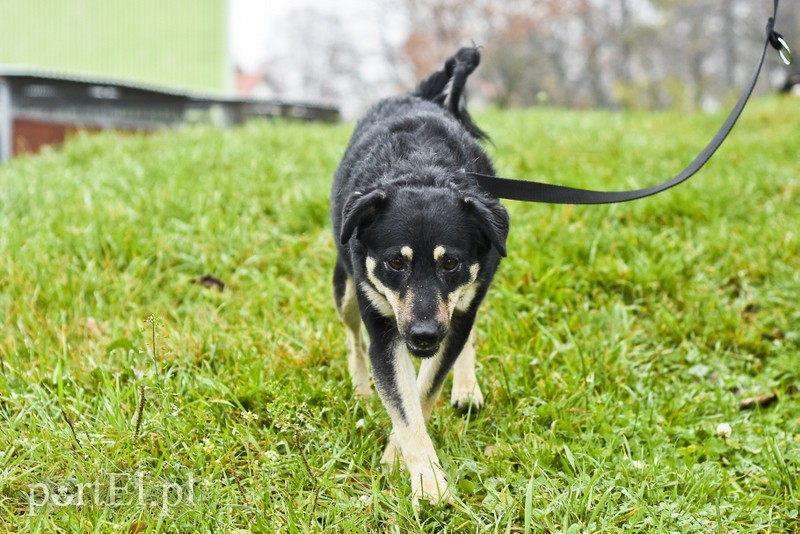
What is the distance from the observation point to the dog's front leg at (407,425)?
261 centimetres

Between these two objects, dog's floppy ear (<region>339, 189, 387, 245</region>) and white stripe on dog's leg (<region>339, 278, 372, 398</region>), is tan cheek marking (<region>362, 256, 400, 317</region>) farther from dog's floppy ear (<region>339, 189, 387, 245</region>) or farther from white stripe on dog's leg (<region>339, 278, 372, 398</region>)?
white stripe on dog's leg (<region>339, 278, 372, 398</region>)

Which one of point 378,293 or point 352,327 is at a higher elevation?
point 378,293

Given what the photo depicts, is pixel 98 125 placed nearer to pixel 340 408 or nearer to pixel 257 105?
pixel 257 105

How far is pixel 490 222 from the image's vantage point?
265cm

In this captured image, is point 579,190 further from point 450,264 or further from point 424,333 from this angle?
point 424,333

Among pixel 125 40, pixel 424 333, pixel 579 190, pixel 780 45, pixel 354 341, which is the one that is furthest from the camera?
pixel 125 40

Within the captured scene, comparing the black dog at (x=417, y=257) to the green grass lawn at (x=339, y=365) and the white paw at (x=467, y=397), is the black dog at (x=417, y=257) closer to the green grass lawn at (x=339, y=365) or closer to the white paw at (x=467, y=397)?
the white paw at (x=467, y=397)

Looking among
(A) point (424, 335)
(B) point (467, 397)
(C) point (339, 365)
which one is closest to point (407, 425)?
(A) point (424, 335)

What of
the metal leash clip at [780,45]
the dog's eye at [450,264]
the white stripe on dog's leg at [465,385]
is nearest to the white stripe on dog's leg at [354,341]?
the white stripe on dog's leg at [465,385]

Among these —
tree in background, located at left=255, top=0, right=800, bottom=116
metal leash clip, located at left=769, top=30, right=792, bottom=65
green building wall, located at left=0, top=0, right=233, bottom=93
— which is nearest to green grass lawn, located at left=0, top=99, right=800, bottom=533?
metal leash clip, located at left=769, top=30, right=792, bottom=65

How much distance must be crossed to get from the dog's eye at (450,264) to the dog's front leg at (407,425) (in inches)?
14.6

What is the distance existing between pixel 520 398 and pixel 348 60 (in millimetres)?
37403

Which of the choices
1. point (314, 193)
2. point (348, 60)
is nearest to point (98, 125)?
point (314, 193)

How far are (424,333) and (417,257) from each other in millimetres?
310
